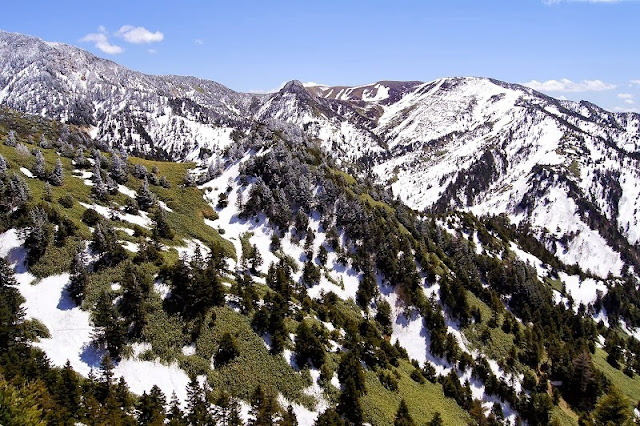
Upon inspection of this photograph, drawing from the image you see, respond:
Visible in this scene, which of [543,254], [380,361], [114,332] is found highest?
[543,254]

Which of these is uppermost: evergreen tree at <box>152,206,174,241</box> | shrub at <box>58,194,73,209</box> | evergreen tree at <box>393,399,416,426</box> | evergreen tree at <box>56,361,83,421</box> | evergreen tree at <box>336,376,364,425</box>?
shrub at <box>58,194,73,209</box>

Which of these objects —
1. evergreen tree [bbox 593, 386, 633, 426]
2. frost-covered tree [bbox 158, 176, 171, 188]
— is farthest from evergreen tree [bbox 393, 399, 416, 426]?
frost-covered tree [bbox 158, 176, 171, 188]

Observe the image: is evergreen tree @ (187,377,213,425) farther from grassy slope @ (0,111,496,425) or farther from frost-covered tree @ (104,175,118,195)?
frost-covered tree @ (104,175,118,195)

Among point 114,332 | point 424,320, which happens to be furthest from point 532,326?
point 114,332

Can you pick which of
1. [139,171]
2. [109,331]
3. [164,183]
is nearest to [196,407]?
[109,331]

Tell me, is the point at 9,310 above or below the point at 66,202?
below

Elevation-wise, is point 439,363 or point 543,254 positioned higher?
point 543,254

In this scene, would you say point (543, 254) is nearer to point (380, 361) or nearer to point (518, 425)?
point (518, 425)

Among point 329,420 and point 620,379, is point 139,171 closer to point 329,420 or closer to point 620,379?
point 329,420

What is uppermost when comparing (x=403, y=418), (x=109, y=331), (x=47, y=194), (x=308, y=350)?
(x=47, y=194)

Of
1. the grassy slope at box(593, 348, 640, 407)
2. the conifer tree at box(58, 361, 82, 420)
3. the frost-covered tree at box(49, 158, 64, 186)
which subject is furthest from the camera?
the grassy slope at box(593, 348, 640, 407)

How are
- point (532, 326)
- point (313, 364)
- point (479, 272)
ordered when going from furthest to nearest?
point (479, 272), point (532, 326), point (313, 364)
